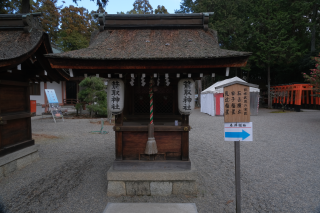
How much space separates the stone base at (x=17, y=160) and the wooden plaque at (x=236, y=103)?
5.26 m

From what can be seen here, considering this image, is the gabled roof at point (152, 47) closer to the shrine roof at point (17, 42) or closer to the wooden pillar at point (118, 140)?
the wooden pillar at point (118, 140)

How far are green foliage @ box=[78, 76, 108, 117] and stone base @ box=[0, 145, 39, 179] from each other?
29.7 feet

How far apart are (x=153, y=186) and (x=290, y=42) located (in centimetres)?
2184

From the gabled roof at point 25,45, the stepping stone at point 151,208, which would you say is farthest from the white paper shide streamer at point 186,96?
the gabled roof at point 25,45

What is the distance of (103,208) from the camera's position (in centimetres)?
368

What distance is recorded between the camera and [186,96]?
13.9 feet

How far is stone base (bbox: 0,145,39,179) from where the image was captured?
15.9 feet

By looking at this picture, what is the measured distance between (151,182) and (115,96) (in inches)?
77.2

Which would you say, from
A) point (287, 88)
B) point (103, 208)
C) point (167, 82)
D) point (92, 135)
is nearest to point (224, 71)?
point (167, 82)

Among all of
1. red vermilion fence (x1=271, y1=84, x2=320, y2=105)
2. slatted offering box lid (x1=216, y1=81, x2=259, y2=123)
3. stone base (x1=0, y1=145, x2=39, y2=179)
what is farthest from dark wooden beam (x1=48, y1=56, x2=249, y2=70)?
red vermilion fence (x1=271, y1=84, x2=320, y2=105)

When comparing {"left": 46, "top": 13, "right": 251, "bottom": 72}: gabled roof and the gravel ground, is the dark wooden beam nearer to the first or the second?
{"left": 46, "top": 13, "right": 251, "bottom": 72}: gabled roof

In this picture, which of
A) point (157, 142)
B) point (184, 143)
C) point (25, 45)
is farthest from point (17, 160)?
point (184, 143)

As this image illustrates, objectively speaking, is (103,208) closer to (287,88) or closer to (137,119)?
(137,119)

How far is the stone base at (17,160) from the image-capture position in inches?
191
